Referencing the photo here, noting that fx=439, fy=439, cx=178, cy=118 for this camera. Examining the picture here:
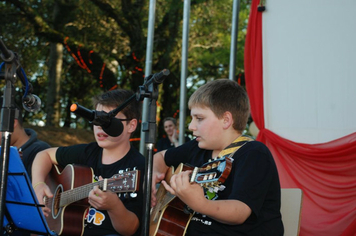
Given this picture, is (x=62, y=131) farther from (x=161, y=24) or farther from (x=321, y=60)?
(x=321, y=60)

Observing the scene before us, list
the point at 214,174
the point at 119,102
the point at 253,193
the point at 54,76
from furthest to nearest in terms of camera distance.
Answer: the point at 54,76 → the point at 119,102 → the point at 253,193 → the point at 214,174

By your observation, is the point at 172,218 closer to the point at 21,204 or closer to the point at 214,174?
the point at 214,174

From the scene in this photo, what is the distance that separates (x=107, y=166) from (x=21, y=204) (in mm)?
860

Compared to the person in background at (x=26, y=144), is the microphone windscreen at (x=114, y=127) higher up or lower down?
higher up

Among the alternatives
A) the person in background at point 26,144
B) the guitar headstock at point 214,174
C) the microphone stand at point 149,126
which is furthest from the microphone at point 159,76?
the person in background at point 26,144

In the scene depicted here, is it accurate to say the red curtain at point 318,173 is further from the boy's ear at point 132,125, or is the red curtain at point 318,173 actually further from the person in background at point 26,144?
the person in background at point 26,144

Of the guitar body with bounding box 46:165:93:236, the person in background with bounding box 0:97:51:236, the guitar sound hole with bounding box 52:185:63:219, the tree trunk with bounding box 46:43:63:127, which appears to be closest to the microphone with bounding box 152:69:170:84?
the guitar body with bounding box 46:165:93:236

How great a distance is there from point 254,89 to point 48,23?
9.70 metres

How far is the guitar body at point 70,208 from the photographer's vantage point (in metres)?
3.28

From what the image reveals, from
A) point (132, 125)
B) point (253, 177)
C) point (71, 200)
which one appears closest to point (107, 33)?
point (132, 125)

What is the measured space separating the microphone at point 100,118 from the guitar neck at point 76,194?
58 cm

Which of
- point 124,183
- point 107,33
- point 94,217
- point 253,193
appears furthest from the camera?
point 107,33

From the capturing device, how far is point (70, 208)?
3.36 m

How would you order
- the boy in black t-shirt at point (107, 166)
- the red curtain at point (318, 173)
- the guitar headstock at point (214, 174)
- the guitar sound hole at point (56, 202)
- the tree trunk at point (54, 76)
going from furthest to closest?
the tree trunk at point (54, 76)
the red curtain at point (318, 173)
the guitar sound hole at point (56, 202)
the boy in black t-shirt at point (107, 166)
the guitar headstock at point (214, 174)
